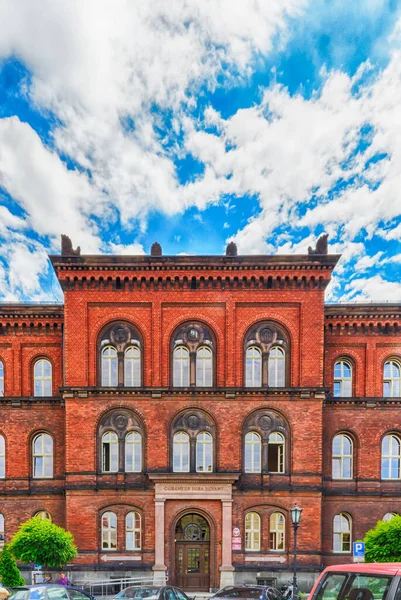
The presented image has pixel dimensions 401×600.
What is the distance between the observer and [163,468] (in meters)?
21.3

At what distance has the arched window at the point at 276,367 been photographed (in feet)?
72.1

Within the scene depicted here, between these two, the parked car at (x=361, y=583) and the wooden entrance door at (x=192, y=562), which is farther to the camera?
the wooden entrance door at (x=192, y=562)

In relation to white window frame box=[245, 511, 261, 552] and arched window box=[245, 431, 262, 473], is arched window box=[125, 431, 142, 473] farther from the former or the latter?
white window frame box=[245, 511, 261, 552]

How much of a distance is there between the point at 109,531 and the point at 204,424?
723 cm

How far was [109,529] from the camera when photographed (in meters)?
21.3

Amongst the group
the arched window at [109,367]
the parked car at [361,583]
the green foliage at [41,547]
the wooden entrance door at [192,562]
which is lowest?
the wooden entrance door at [192,562]

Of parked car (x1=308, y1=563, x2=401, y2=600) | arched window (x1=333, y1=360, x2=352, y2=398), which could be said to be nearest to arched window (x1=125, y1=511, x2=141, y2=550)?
arched window (x1=333, y1=360, x2=352, y2=398)

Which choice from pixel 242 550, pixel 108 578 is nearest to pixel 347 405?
pixel 242 550

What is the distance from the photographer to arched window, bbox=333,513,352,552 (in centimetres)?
2233

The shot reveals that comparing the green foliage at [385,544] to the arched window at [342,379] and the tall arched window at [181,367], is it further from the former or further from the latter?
the tall arched window at [181,367]

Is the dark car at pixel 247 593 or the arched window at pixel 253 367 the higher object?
the arched window at pixel 253 367

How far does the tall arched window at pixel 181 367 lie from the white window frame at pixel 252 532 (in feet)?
24.5

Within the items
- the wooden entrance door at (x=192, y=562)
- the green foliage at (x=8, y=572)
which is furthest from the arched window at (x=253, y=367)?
the green foliage at (x=8, y=572)

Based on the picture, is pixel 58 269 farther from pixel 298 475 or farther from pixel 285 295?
pixel 298 475
